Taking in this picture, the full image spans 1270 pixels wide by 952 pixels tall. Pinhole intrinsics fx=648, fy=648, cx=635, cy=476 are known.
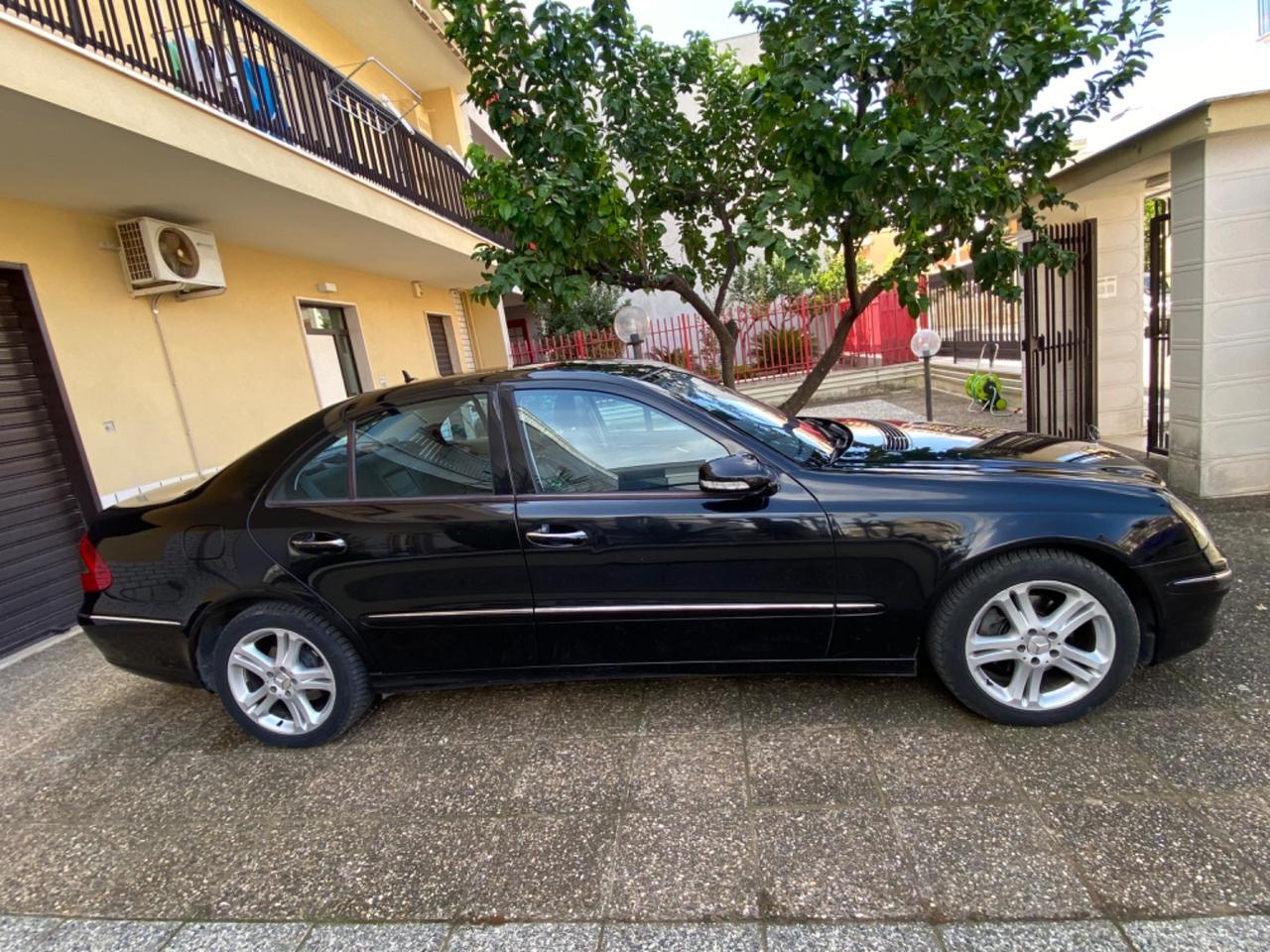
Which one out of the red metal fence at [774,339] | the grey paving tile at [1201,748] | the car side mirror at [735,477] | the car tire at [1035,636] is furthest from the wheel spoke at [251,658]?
the red metal fence at [774,339]

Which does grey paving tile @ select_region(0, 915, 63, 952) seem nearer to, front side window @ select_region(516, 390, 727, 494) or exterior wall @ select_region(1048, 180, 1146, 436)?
front side window @ select_region(516, 390, 727, 494)

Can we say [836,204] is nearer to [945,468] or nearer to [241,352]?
[945,468]

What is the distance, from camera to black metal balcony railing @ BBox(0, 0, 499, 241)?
157 inches

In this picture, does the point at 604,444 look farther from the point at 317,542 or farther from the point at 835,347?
the point at 835,347

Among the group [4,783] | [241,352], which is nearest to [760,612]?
[4,783]

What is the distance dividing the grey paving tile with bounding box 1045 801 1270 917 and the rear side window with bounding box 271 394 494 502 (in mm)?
2334

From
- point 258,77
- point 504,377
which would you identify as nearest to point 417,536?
point 504,377

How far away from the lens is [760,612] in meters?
2.46

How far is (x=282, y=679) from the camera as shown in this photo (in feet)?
8.99

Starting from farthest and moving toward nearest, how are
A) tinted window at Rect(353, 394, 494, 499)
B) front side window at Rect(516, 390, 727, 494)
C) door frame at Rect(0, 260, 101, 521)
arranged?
door frame at Rect(0, 260, 101, 521)
tinted window at Rect(353, 394, 494, 499)
front side window at Rect(516, 390, 727, 494)

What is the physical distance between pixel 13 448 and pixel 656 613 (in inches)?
184

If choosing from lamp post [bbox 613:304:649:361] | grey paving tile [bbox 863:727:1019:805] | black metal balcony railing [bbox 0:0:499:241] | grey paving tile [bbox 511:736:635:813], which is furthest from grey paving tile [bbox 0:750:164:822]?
lamp post [bbox 613:304:649:361]

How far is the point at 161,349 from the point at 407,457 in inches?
157

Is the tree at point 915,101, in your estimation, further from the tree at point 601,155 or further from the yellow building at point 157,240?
the yellow building at point 157,240
